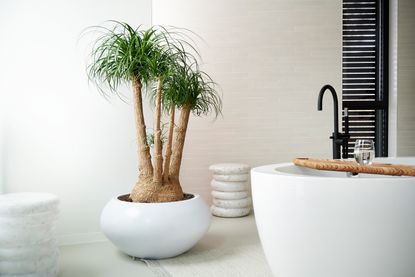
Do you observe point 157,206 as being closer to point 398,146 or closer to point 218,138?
point 218,138

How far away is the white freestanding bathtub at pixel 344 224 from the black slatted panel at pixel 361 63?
371 centimetres

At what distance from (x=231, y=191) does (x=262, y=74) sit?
4.48 ft

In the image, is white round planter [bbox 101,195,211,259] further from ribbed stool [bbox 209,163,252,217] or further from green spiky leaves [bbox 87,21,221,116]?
ribbed stool [bbox 209,163,252,217]

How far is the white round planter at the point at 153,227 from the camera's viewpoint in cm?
322

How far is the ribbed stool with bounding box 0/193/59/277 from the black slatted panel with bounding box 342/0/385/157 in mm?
4030

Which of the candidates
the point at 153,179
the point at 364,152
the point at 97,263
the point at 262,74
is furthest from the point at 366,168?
the point at 262,74

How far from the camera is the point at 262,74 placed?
217 inches

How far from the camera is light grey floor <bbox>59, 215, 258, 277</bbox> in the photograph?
3107 millimetres

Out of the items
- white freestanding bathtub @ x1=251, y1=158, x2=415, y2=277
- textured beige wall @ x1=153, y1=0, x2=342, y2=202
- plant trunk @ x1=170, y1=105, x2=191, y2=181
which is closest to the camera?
white freestanding bathtub @ x1=251, y1=158, x2=415, y2=277

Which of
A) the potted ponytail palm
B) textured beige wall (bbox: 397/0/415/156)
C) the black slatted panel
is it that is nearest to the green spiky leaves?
the potted ponytail palm

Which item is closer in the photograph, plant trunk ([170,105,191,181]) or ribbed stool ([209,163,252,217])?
plant trunk ([170,105,191,181])

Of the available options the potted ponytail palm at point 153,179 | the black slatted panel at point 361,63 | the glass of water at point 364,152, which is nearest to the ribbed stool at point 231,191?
the potted ponytail palm at point 153,179

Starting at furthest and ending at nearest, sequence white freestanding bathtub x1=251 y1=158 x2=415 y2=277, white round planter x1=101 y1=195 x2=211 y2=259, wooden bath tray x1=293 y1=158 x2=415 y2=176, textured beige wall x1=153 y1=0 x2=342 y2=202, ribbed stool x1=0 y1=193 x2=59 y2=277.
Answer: textured beige wall x1=153 y1=0 x2=342 y2=202 → white round planter x1=101 y1=195 x2=211 y2=259 → ribbed stool x1=0 y1=193 x2=59 y2=277 → wooden bath tray x1=293 y1=158 x2=415 y2=176 → white freestanding bathtub x1=251 y1=158 x2=415 y2=277

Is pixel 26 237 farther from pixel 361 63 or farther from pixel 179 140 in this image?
pixel 361 63
